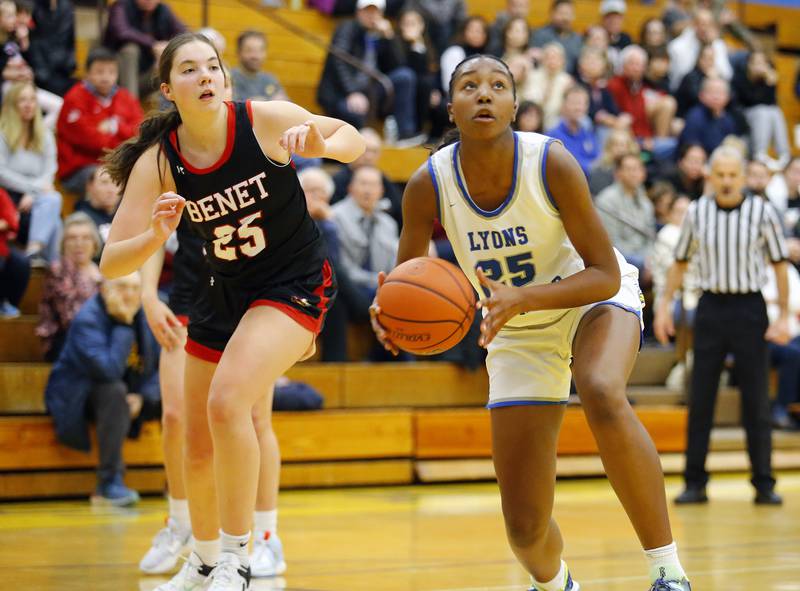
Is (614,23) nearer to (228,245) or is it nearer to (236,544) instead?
(228,245)

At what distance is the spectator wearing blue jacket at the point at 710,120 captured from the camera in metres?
12.2

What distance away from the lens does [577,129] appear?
35.9ft

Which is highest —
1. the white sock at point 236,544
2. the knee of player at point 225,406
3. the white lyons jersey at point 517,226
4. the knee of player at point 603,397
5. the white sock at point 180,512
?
the white lyons jersey at point 517,226

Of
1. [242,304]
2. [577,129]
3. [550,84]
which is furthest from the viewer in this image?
[550,84]

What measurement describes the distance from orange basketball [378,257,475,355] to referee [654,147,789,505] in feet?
13.0

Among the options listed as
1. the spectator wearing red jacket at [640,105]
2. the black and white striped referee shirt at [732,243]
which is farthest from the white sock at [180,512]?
the spectator wearing red jacket at [640,105]

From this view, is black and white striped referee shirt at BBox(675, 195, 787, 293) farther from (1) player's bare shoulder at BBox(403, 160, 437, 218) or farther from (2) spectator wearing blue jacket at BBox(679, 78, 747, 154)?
(2) spectator wearing blue jacket at BBox(679, 78, 747, 154)

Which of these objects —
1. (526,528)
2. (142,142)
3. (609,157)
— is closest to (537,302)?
(526,528)

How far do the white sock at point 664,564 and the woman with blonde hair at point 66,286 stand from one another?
470 cm

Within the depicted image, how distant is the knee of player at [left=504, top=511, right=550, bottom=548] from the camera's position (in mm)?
3707

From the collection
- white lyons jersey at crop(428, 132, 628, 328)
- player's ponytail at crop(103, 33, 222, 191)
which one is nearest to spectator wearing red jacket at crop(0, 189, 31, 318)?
player's ponytail at crop(103, 33, 222, 191)

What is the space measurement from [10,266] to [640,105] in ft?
22.8

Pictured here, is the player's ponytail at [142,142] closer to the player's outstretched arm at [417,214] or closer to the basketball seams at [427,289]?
the player's outstretched arm at [417,214]

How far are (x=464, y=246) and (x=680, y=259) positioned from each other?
12.9 feet
